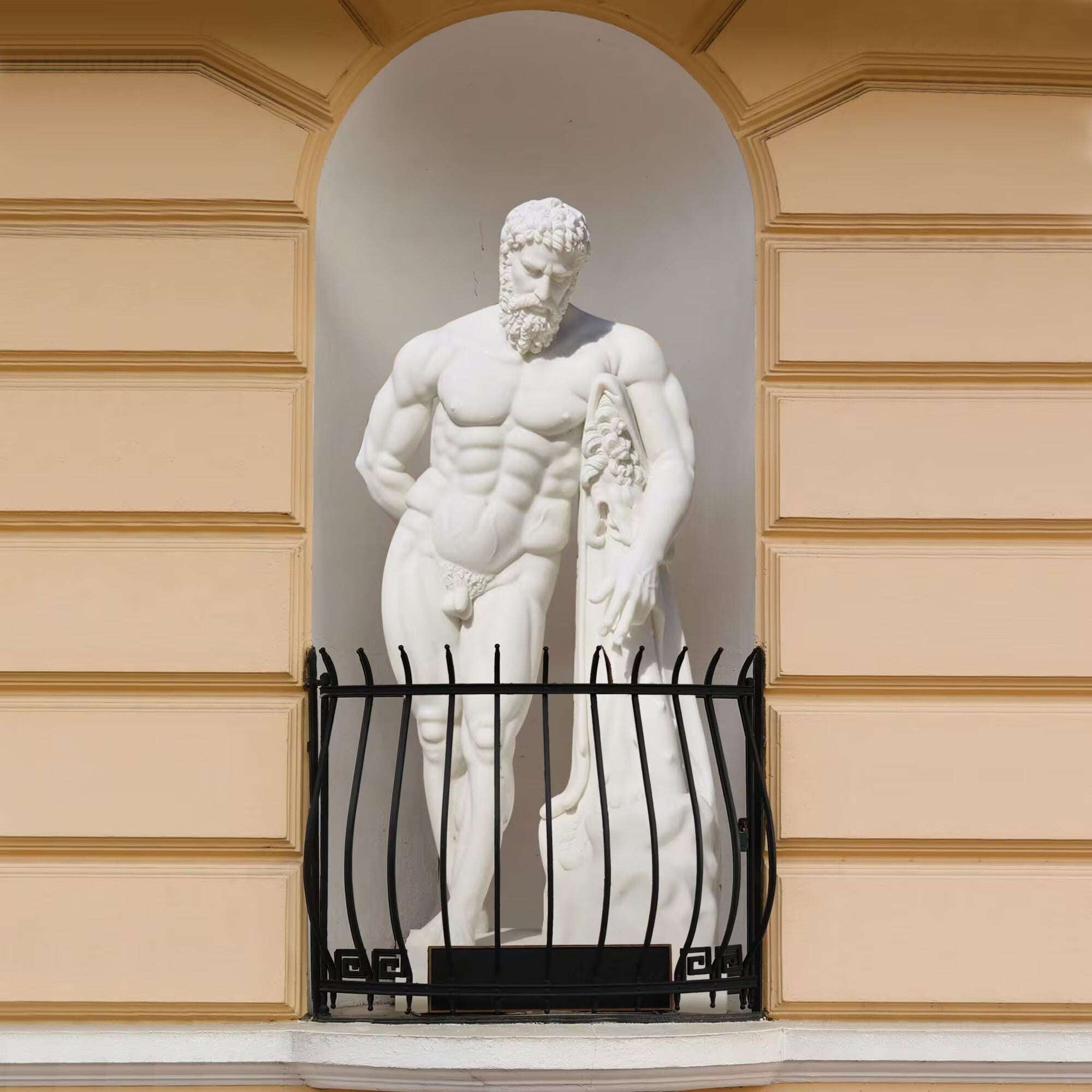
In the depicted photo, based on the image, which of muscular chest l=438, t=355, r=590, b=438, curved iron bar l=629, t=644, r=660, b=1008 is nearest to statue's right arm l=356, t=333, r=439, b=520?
muscular chest l=438, t=355, r=590, b=438

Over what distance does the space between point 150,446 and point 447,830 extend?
1.33 m

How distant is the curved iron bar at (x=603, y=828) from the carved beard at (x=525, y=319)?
2.87ft

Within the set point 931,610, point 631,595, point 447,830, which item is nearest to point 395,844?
point 447,830

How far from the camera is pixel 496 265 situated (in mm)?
5477

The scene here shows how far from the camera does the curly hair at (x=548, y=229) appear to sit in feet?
14.9

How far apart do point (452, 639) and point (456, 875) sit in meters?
0.65

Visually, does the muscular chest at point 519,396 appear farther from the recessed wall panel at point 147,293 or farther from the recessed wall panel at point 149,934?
the recessed wall panel at point 149,934

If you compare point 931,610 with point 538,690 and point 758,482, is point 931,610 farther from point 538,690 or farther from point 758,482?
point 538,690

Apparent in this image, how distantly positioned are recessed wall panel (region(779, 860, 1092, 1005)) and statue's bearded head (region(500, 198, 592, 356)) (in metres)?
1.60

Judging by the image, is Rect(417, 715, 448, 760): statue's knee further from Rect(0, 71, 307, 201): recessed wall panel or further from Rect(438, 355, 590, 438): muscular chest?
Rect(0, 71, 307, 201): recessed wall panel

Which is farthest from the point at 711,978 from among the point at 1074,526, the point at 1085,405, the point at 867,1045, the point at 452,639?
the point at 1085,405

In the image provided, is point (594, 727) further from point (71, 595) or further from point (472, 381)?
point (71, 595)

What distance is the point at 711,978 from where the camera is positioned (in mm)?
4414

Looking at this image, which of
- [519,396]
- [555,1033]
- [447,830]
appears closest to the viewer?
[555,1033]
